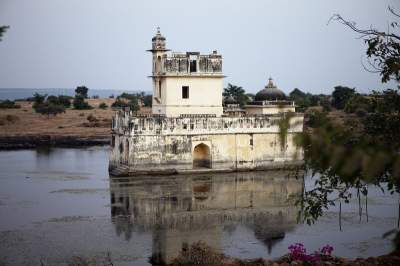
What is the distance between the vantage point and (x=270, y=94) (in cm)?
2906

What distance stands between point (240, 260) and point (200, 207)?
21.8 feet

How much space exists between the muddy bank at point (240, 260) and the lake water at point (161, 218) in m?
0.94

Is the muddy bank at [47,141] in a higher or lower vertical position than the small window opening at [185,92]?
A: lower

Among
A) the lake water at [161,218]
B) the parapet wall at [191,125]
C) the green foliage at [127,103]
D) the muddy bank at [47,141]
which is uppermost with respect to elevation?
the green foliage at [127,103]

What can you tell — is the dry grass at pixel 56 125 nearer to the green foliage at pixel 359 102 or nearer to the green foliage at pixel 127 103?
the green foliage at pixel 127 103

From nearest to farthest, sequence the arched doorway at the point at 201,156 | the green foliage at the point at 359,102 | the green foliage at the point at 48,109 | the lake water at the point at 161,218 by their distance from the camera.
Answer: the green foliage at the point at 359,102, the lake water at the point at 161,218, the arched doorway at the point at 201,156, the green foliage at the point at 48,109

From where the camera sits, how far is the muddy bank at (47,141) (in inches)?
1501

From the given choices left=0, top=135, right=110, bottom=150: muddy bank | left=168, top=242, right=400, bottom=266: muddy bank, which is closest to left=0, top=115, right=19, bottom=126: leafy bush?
left=0, top=135, right=110, bottom=150: muddy bank

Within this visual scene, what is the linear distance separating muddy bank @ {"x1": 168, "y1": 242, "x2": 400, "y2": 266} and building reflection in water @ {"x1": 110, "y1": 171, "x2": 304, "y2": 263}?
35.3 inches

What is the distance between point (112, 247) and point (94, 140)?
86.3 ft

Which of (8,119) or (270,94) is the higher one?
(270,94)

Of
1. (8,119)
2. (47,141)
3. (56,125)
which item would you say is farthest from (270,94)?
(8,119)

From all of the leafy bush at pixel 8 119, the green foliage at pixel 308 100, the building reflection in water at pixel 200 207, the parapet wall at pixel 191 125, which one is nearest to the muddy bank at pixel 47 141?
the leafy bush at pixel 8 119

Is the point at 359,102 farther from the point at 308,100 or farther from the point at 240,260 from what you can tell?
the point at 308,100
